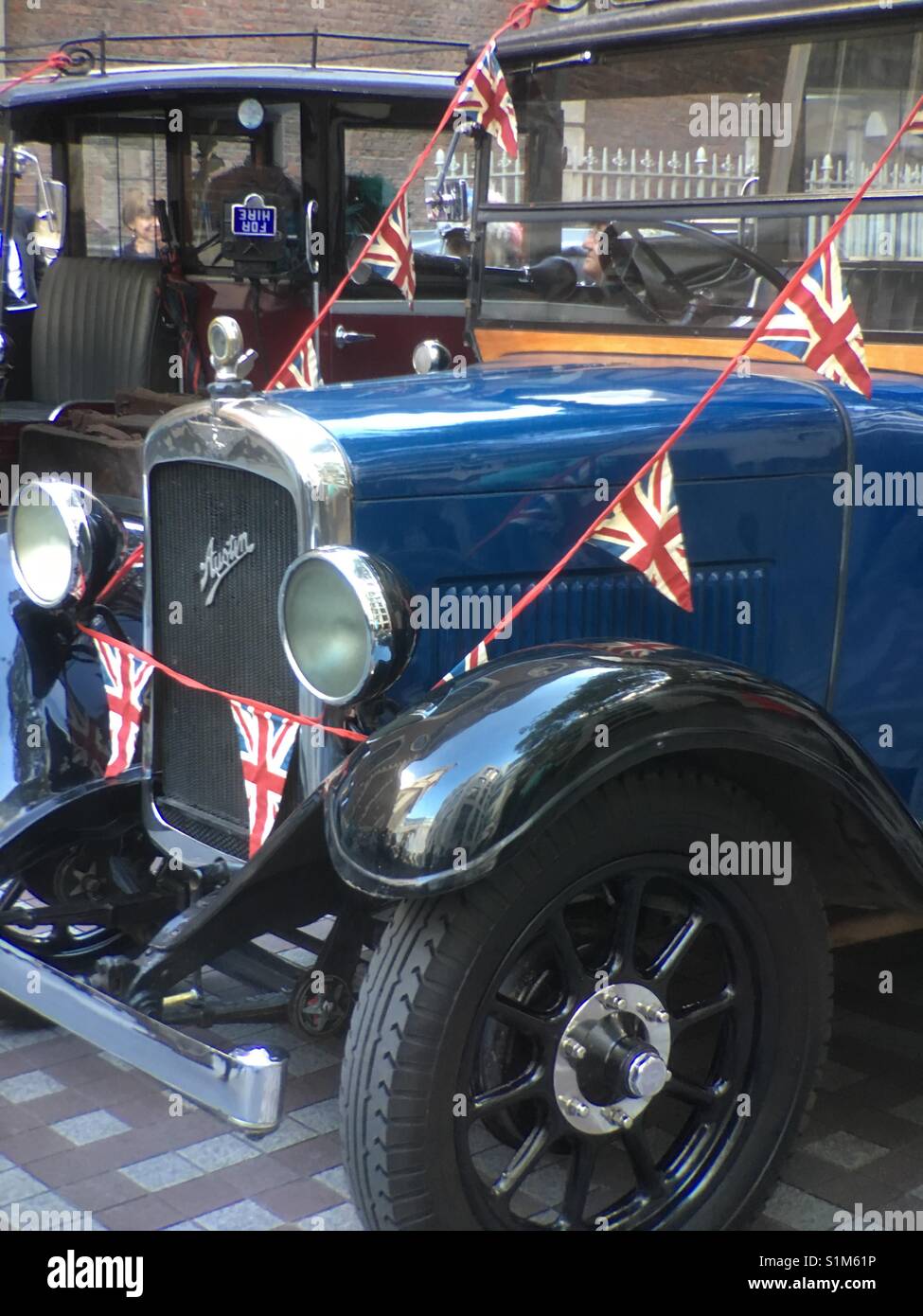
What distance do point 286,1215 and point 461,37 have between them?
16010 mm

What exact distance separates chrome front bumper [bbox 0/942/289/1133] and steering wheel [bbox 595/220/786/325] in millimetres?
1783

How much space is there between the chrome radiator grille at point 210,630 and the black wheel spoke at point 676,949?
0.78 m

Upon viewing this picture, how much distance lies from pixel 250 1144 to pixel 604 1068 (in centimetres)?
89

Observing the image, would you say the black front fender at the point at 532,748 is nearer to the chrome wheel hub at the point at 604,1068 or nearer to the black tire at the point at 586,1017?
the black tire at the point at 586,1017

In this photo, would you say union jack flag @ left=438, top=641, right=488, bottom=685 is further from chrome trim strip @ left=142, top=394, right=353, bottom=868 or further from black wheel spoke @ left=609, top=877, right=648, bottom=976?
black wheel spoke @ left=609, top=877, right=648, bottom=976

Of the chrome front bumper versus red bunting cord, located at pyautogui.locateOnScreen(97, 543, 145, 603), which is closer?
the chrome front bumper

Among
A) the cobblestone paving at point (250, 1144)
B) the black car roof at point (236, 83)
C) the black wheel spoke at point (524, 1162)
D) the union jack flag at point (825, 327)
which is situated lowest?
the cobblestone paving at point (250, 1144)

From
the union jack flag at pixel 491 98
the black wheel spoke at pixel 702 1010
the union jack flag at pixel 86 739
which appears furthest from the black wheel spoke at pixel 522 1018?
the union jack flag at pixel 491 98

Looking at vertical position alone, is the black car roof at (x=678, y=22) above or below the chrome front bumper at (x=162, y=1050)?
above

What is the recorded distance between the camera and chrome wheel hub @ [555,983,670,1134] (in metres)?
2.33

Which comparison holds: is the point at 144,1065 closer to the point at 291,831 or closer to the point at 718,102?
the point at 291,831

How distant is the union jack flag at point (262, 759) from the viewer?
271 cm

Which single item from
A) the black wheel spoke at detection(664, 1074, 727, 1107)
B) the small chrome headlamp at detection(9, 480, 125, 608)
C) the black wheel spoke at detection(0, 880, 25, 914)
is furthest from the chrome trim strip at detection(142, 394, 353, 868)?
the black wheel spoke at detection(664, 1074, 727, 1107)

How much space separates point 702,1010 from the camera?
245cm
